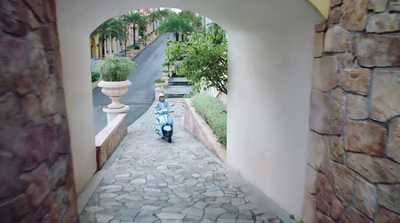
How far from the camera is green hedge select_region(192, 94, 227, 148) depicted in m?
7.01

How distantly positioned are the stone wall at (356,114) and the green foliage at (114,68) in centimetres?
712

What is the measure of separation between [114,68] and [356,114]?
25.6ft

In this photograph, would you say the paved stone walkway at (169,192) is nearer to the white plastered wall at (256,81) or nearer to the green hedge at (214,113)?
the white plastered wall at (256,81)

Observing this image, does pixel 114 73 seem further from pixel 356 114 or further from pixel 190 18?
pixel 190 18

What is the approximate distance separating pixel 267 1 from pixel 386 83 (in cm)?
187

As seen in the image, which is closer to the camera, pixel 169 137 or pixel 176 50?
pixel 176 50

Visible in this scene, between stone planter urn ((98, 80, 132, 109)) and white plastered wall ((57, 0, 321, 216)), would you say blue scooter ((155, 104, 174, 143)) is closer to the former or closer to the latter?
stone planter urn ((98, 80, 132, 109))

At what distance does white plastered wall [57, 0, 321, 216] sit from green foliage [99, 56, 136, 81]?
13.2 ft

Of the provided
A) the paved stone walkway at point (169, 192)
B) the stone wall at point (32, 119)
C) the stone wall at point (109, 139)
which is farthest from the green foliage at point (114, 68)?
the stone wall at point (32, 119)

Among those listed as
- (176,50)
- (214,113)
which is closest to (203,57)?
(176,50)

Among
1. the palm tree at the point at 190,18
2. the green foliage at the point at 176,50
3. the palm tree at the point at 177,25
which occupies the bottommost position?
the green foliage at the point at 176,50

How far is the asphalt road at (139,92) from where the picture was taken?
1438 cm

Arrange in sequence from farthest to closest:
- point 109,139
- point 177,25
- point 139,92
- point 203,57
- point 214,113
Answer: point 177,25 → point 139,92 → point 214,113 → point 109,139 → point 203,57

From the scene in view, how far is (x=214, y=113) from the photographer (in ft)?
26.7
